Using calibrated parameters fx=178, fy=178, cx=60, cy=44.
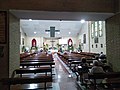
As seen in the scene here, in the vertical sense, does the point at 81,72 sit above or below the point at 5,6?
below

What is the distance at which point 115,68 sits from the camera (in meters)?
5.88

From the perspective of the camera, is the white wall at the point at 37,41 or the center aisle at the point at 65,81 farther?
the white wall at the point at 37,41

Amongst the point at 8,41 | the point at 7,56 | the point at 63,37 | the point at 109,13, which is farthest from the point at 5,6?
the point at 63,37

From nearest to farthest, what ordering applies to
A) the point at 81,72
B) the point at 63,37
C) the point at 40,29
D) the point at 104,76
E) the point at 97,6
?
the point at 104,76
the point at 81,72
the point at 97,6
the point at 40,29
the point at 63,37

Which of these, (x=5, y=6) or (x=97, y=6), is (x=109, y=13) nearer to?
(x=97, y=6)

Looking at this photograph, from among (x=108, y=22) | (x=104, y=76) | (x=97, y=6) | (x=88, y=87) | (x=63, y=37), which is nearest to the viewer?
(x=104, y=76)

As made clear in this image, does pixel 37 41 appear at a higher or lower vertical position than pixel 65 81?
higher

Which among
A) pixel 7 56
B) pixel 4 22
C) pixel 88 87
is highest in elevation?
pixel 4 22

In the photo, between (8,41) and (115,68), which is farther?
(115,68)

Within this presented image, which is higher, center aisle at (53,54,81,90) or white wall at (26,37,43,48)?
white wall at (26,37,43,48)

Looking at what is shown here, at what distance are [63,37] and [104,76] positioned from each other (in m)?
23.0

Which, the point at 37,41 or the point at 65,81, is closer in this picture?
the point at 65,81

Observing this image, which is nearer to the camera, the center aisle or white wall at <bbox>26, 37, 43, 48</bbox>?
the center aisle

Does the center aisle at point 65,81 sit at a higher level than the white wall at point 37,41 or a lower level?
lower
